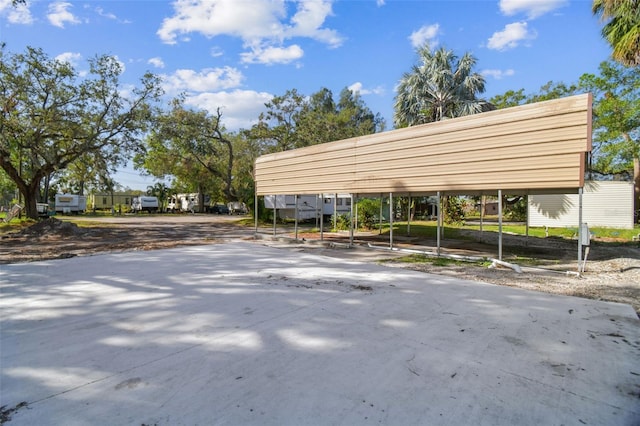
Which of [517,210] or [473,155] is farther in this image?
[517,210]

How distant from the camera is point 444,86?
16.3 m

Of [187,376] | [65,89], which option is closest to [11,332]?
[187,376]

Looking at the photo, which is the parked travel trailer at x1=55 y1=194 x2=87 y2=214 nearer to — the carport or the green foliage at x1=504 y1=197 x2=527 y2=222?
the carport

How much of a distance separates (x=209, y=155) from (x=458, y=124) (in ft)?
65.8

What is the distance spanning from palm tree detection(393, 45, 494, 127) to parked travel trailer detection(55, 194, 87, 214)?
122ft

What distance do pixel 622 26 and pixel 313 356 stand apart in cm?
1570

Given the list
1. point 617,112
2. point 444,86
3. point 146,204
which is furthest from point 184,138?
point 146,204

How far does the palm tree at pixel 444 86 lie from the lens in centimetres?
1625

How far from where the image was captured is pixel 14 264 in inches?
290

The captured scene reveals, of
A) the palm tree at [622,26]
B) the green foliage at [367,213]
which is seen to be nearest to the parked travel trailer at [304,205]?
the green foliage at [367,213]

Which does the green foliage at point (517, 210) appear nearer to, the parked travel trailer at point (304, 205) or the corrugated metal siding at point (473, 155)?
the parked travel trailer at point (304, 205)

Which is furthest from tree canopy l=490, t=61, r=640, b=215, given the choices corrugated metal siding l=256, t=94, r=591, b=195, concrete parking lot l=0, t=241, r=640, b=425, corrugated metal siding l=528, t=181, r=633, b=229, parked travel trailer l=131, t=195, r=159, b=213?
parked travel trailer l=131, t=195, r=159, b=213

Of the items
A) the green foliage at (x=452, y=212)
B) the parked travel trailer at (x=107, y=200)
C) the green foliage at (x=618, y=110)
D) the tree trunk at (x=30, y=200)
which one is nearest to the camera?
the green foliage at (x=618, y=110)

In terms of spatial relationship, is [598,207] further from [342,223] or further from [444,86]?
[342,223]
